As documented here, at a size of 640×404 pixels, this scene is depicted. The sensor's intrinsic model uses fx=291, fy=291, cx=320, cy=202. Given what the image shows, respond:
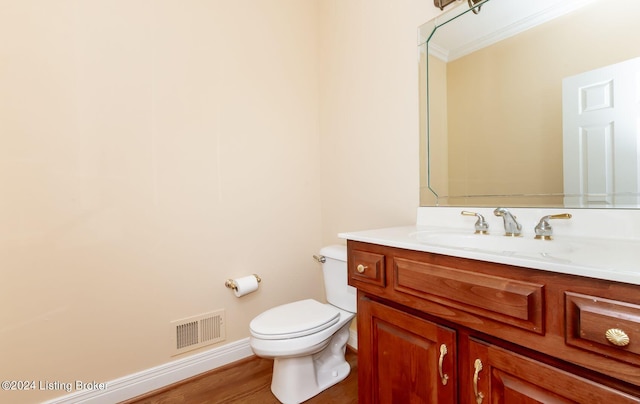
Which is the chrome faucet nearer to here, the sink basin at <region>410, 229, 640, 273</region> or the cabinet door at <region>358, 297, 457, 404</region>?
the sink basin at <region>410, 229, 640, 273</region>

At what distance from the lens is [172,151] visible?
1608 millimetres

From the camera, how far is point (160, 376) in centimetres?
155

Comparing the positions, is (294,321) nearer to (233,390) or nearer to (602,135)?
(233,390)

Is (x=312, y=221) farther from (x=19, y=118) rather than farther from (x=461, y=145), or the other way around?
(x=19, y=118)

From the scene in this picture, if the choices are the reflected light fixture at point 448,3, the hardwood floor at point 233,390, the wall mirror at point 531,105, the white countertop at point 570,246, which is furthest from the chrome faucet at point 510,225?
the hardwood floor at point 233,390

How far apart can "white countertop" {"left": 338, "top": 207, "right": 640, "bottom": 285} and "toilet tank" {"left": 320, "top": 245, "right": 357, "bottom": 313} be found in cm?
51

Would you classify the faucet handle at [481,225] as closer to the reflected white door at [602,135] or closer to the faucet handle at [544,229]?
the faucet handle at [544,229]

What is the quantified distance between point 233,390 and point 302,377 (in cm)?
40

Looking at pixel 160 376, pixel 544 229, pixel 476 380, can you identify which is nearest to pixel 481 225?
pixel 544 229

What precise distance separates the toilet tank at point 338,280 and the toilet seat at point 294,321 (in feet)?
0.24

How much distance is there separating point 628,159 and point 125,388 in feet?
7.63

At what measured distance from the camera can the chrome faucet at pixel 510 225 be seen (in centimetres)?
108

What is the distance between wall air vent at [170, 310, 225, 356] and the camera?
5.30ft

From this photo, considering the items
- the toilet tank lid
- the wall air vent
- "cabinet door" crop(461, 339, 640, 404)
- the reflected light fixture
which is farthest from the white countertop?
the wall air vent
